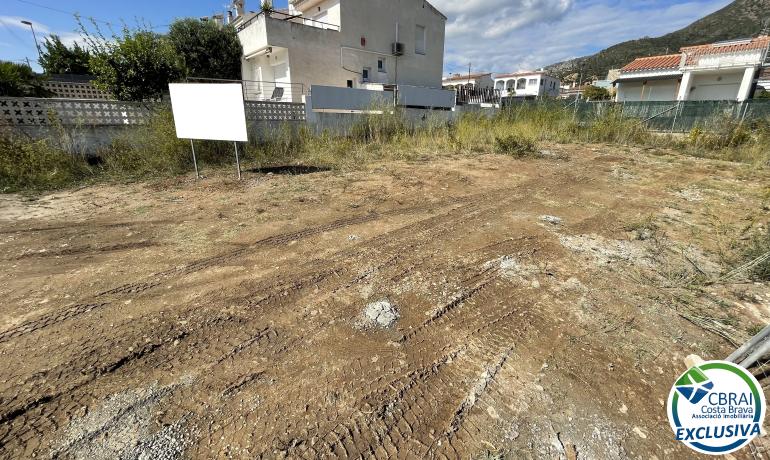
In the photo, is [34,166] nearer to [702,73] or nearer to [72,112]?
[72,112]

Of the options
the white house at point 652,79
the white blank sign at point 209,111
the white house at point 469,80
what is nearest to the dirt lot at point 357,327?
the white blank sign at point 209,111

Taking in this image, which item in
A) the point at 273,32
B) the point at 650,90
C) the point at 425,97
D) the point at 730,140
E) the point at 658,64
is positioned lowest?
the point at 730,140

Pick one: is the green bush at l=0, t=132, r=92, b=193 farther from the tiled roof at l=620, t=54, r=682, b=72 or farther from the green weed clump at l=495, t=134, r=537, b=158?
the tiled roof at l=620, t=54, r=682, b=72

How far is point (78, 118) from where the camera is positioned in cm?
671

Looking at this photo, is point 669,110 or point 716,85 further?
point 716,85

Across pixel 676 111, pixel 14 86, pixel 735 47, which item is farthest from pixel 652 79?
pixel 14 86

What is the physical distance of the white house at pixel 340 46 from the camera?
14406mm

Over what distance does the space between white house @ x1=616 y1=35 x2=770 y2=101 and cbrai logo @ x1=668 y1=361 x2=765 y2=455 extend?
26350 millimetres

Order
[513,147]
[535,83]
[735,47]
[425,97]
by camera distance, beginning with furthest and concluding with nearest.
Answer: [535,83] → [735,47] → [425,97] → [513,147]

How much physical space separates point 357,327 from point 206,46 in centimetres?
1829

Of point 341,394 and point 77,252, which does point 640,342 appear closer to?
point 341,394

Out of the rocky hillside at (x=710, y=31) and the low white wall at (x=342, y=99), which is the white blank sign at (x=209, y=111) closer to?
the low white wall at (x=342, y=99)

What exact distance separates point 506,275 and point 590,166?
6035mm

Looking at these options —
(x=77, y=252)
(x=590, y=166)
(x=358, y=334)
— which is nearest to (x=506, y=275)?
(x=358, y=334)
